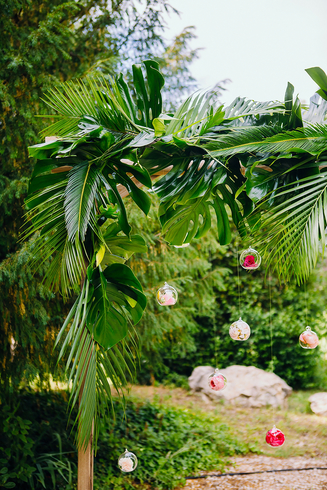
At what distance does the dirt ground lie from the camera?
332 centimetres

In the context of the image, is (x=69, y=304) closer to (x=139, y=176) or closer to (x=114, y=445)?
(x=114, y=445)

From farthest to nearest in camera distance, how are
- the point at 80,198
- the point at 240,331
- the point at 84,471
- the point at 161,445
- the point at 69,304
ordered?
the point at 161,445
the point at 69,304
the point at 240,331
the point at 84,471
the point at 80,198

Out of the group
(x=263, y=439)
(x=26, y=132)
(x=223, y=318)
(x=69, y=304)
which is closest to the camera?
(x=26, y=132)

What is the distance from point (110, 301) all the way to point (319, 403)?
395 centimetres

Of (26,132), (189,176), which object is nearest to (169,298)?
(189,176)

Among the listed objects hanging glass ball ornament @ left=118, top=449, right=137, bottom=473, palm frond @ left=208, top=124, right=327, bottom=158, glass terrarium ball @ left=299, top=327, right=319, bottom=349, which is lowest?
hanging glass ball ornament @ left=118, top=449, right=137, bottom=473

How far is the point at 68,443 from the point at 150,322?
121 cm

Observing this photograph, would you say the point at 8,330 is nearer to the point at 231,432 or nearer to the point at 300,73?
the point at 231,432

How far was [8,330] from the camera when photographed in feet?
9.85

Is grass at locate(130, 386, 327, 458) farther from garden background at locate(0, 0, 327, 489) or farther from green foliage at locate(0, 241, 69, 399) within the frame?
green foliage at locate(0, 241, 69, 399)

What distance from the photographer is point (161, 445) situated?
368 cm

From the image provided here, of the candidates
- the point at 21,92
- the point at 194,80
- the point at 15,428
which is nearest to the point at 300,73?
the point at 194,80

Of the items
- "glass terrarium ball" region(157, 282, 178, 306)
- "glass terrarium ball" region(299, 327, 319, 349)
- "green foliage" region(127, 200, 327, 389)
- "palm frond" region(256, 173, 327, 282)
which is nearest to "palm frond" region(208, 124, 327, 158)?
"palm frond" region(256, 173, 327, 282)

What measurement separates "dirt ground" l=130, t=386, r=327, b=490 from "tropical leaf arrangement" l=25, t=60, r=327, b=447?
7.62 feet
